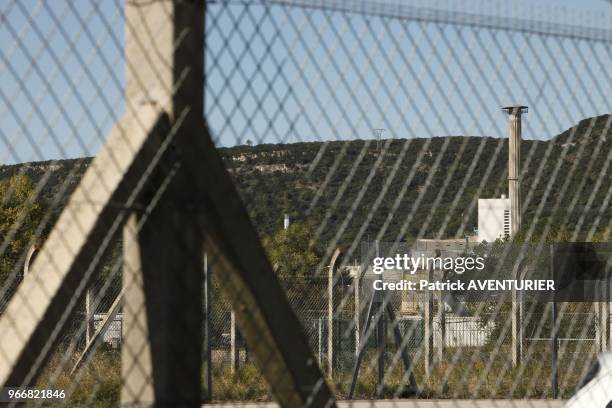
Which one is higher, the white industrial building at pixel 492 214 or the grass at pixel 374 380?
the grass at pixel 374 380

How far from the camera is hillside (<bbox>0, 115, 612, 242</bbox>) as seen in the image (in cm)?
329

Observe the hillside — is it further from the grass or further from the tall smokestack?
the grass

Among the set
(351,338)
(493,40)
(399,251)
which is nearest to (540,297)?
(399,251)

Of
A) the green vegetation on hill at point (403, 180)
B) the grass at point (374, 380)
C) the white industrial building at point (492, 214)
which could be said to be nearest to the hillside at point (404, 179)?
the green vegetation on hill at point (403, 180)

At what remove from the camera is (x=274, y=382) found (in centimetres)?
306

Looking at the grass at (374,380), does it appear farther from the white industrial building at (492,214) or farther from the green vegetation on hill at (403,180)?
the green vegetation on hill at (403,180)

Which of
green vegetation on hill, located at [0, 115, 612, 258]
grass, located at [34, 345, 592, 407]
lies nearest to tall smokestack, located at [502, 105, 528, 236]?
green vegetation on hill, located at [0, 115, 612, 258]

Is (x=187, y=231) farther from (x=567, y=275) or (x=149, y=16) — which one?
(x=567, y=275)

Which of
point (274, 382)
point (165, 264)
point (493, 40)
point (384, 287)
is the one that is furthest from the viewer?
point (384, 287)

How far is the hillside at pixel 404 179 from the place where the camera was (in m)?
3.29

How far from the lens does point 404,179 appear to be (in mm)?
3918

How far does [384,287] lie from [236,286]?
29.3ft

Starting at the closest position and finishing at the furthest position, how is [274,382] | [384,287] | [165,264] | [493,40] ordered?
[165,264], [274,382], [493,40], [384,287]

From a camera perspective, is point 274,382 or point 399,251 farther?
point 399,251
